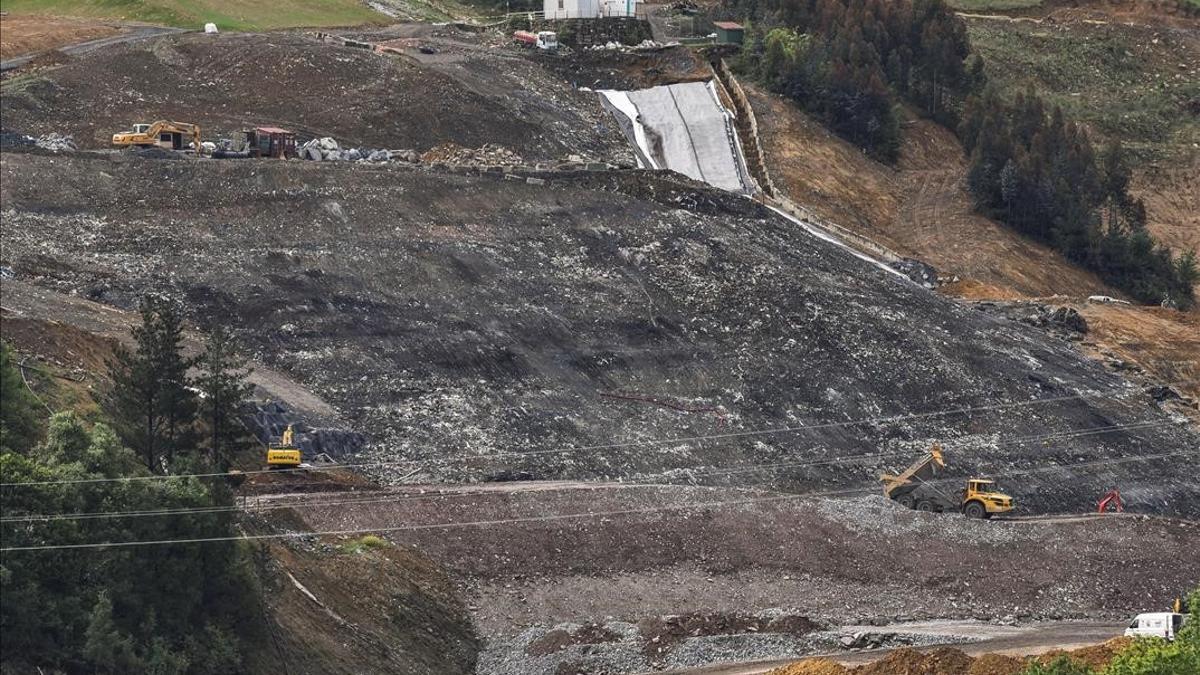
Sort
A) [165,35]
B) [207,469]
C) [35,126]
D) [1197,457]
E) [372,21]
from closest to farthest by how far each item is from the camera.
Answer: [207,469] < [1197,457] < [35,126] < [165,35] < [372,21]

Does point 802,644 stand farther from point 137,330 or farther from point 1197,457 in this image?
point 1197,457

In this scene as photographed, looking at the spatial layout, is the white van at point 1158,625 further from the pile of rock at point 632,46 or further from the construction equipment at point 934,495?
the pile of rock at point 632,46

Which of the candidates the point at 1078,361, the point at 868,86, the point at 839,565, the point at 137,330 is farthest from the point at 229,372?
the point at 868,86

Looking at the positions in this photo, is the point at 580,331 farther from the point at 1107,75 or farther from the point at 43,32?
the point at 1107,75

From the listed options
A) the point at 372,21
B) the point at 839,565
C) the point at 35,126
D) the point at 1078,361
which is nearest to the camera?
the point at 839,565

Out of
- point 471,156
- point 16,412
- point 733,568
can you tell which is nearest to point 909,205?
point 471,156
